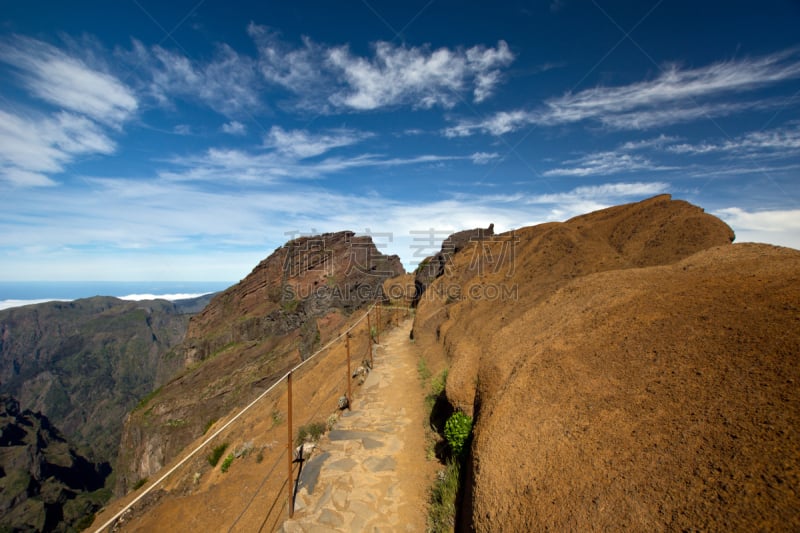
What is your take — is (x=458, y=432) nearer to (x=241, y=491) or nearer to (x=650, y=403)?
(x=650, y=403)

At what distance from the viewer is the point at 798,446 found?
97.3 inches

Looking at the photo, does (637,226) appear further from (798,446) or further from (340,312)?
(340,312)

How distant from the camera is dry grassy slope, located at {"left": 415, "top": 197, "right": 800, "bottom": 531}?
2.57 meters

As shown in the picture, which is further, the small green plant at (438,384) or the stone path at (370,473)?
the small green plant at (438,384)

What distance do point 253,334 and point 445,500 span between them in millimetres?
47021

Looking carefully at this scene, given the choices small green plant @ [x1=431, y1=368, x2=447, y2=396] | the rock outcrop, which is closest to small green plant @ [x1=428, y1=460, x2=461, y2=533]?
small green plant @ [x1=431, y1=368, x2=447, y2=396]

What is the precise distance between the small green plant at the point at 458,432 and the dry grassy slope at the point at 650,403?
0.40 m

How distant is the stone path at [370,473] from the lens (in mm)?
4891

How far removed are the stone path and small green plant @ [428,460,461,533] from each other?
6.9 inches

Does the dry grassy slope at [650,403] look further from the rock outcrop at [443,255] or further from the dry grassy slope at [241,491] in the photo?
the rock outcrop at [443,255]

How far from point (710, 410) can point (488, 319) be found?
6.71 metres

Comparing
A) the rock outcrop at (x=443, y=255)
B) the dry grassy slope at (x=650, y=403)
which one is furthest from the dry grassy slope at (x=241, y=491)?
the rock outcrop at (x=443, y=255)

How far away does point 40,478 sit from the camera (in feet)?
272

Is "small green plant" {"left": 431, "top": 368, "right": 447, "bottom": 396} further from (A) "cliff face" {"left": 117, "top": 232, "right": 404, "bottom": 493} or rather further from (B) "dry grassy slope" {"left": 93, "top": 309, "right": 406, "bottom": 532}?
(A) "cliff face" {"left": 117, "top": 232, "right": 404, "bottom": 493}
